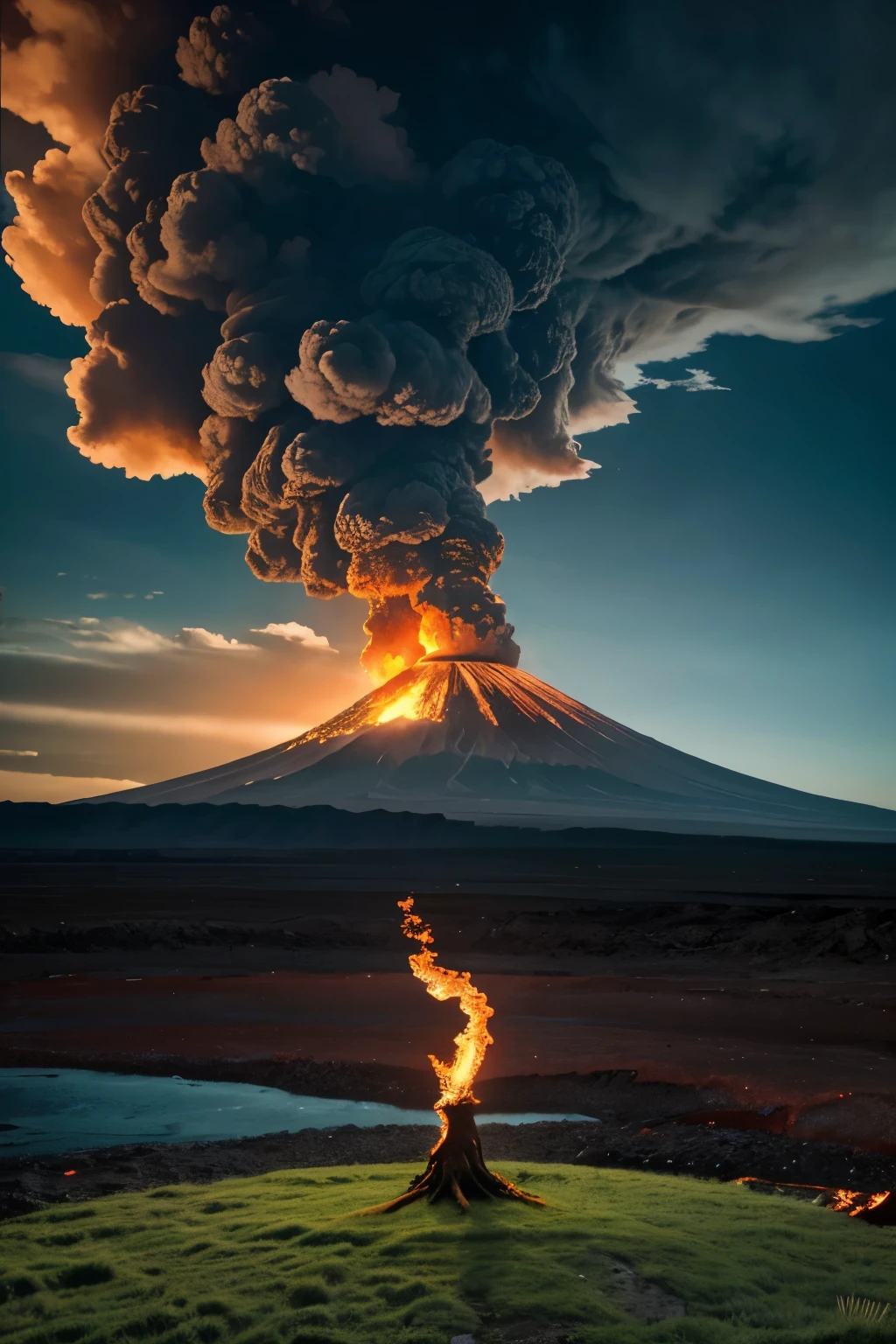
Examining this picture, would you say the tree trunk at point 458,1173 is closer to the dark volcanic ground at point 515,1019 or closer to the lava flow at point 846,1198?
the lava flow at point 846,1198

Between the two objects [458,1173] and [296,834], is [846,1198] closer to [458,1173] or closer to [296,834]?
[458,1173]

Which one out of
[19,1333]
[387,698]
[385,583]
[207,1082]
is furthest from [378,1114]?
[387,698]

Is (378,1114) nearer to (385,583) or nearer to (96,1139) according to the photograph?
(96,1139)

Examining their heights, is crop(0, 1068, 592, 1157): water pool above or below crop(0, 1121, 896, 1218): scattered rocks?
below

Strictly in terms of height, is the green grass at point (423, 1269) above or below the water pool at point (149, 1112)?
above

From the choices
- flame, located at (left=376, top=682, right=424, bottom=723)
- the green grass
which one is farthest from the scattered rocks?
flame, located at (left=376, top=682, right=424, bottom=723)

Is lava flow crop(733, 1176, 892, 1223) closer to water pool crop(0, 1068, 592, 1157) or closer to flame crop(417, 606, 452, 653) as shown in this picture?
water pool crop(0, 1068, 592, 1157)

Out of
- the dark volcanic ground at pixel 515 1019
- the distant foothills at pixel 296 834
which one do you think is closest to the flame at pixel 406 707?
the distant foothills at pixel 296 834
